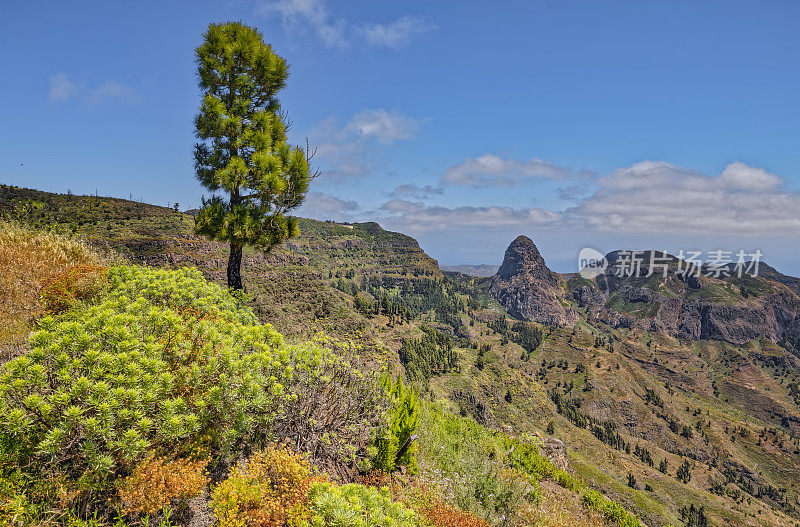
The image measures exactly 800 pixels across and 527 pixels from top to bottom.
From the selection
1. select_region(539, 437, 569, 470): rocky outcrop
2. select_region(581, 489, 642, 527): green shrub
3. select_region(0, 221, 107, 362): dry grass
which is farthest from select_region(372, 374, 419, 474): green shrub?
select_region(539, 437, 569, 470): rocky outcrop

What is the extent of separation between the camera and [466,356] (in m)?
139

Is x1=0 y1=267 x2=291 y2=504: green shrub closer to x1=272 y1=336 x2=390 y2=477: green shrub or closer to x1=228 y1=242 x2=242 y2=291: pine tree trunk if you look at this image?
x1=272 y1=336 x2=390 y2=477: green shrub

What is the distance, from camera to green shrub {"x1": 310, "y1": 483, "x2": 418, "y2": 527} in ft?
11.1

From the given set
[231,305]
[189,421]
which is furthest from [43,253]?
[189,421]

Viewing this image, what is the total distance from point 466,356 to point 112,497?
466 ft

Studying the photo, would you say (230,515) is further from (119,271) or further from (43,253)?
(43,253)

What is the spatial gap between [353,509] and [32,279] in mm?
9350

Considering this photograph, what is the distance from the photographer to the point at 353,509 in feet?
11.7

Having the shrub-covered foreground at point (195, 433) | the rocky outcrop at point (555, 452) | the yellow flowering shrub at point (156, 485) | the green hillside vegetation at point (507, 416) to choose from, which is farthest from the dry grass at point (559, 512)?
the yellow flowering shrub at point (156, 485)

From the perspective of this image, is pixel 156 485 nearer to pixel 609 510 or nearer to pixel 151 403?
pixel 151 403

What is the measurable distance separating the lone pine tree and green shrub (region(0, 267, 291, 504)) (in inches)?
245

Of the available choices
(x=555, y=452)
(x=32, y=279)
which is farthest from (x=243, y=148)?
(x=555, y=452)

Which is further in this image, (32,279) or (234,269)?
(234,269)

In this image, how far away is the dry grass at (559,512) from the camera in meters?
7.24
